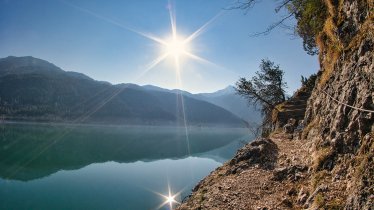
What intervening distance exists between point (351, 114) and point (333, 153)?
176 centimetres

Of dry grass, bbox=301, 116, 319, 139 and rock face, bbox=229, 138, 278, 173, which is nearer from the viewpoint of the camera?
dry grass, bbox=301, 116, 319, 139

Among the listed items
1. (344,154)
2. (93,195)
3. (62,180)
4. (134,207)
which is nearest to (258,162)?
(344,154)

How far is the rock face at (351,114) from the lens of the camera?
8738mm

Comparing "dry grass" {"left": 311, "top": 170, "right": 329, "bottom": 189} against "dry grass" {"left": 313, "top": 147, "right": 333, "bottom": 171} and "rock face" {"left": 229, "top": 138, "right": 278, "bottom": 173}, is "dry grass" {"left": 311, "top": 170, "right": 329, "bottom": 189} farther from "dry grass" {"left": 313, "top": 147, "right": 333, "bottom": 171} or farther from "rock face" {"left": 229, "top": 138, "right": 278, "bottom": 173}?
"rock face" {"left": 229, "top": 138, "right": 278, "bottom": 173}

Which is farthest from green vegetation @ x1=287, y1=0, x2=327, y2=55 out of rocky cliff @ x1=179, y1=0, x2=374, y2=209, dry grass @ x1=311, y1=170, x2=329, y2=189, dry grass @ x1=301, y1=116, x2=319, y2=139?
dry grass @ x1=311, y1=170, x2=329, y2=189

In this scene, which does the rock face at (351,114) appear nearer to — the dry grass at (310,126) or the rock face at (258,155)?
the dry grass at (310,126)

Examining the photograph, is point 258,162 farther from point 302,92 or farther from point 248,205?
point 302,92

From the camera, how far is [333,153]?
38.6ft

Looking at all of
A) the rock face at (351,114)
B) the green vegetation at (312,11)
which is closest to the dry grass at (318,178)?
the rock face at (351,114)

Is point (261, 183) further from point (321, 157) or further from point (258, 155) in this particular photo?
point (258, 155)

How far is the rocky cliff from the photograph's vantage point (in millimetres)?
9672

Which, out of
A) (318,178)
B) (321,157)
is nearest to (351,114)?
(321,157)

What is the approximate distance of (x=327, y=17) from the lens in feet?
57.5

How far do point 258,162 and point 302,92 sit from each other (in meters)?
15.5
